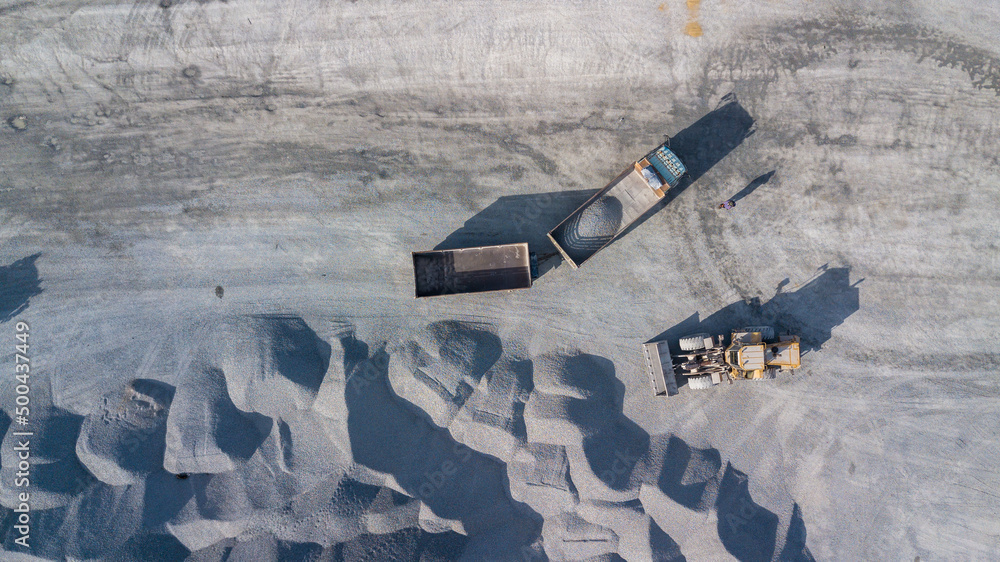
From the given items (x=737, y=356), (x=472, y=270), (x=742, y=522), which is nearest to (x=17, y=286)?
(x=472, y=270)

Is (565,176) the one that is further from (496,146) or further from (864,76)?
(864,76)

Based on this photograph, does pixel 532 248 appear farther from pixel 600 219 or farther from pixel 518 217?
pixel 600 219

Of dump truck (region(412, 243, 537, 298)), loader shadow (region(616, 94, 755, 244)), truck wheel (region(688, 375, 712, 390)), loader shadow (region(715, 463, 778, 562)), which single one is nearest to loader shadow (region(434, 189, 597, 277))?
dump truck (region(412, 243, 537, 298))

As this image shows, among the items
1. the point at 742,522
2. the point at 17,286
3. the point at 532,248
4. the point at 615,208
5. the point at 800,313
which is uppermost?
the point at 17,286

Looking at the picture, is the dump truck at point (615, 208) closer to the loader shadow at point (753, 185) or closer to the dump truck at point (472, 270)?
the dump truck at point (472, 270)

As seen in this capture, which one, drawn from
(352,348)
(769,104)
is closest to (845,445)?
(769,104)
